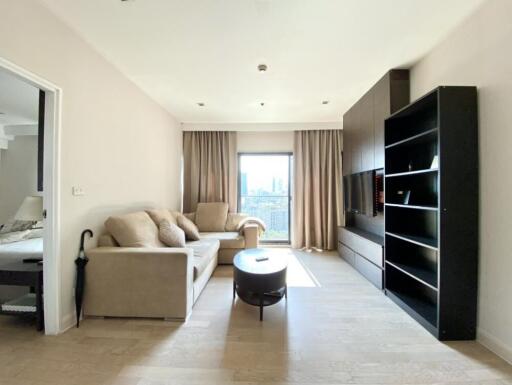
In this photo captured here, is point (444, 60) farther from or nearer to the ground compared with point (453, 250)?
farther from the ground

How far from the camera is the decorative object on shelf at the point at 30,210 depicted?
2396mm

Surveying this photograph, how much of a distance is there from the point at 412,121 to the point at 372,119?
1.79ft

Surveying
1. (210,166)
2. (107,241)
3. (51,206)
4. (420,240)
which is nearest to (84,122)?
(51,206)

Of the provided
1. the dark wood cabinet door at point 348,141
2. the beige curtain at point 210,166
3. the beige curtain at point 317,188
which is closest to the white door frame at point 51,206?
the beige curtain at point 210,166

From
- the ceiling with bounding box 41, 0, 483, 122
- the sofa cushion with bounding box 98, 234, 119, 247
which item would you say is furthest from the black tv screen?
the sofa cushion with bounding box 98, 234, 119, 247

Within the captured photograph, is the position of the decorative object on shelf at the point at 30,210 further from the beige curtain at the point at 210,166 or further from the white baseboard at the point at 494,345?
the white baseboard at the point at 494,345

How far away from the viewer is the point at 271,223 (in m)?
5.40

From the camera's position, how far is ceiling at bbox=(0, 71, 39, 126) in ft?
9.59

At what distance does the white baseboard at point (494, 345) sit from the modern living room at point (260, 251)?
0.03ft

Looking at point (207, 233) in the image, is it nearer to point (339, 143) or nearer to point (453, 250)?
point (339, 143)

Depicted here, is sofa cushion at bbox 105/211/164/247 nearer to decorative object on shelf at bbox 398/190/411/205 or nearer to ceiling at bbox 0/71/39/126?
ceiling at bbox 0/71/39/126

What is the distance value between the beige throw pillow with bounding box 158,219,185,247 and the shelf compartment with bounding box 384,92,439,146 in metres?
2.76

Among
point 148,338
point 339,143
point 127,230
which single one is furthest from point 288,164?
point 148,338

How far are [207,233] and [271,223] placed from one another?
1.57 m
